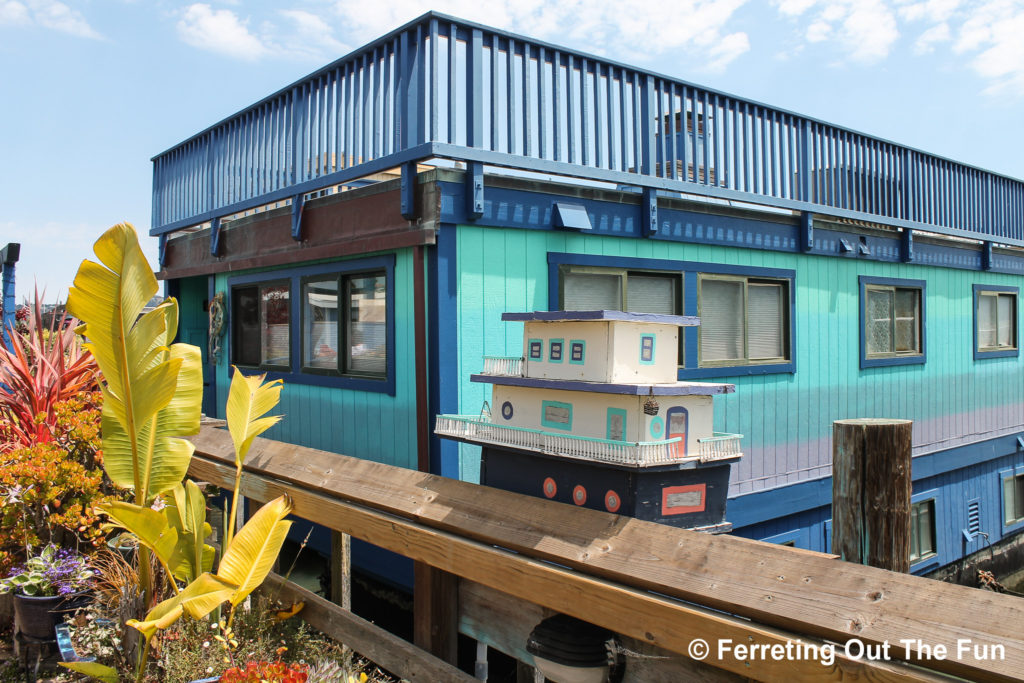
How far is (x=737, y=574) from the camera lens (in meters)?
2.41

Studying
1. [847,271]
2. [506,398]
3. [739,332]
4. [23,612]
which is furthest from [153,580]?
[847,271]

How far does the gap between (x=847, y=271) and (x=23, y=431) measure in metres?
8.00

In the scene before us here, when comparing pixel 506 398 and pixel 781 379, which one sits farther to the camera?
pixel 781 379

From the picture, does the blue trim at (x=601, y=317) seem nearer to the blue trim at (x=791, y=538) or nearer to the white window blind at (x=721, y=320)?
the white window blind at (x=721, y=320)

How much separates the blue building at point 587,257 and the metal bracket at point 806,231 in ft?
0.14

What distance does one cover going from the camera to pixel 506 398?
4.20 m

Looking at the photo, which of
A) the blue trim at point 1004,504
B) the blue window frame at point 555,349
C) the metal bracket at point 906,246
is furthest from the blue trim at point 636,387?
the blue trim at point 1004,504

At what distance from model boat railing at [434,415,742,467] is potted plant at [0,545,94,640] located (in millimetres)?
2267

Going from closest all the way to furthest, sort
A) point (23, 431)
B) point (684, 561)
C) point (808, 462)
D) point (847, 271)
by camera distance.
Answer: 1. point (684, 561)
2. point (23, 431)
3. point (808, 462)
4. point (847, 271)

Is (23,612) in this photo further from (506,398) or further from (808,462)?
(808,462)

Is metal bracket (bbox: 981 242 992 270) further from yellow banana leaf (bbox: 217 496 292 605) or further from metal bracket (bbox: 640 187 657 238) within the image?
yellow banana leaf (bbox: 217 496 292 605)

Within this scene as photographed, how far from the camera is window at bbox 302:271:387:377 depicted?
6.23 m

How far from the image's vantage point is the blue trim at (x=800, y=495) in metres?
6.96

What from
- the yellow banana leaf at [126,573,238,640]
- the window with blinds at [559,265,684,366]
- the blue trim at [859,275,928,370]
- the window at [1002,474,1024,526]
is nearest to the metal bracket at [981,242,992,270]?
the blue trim at [859,275,928,370]
